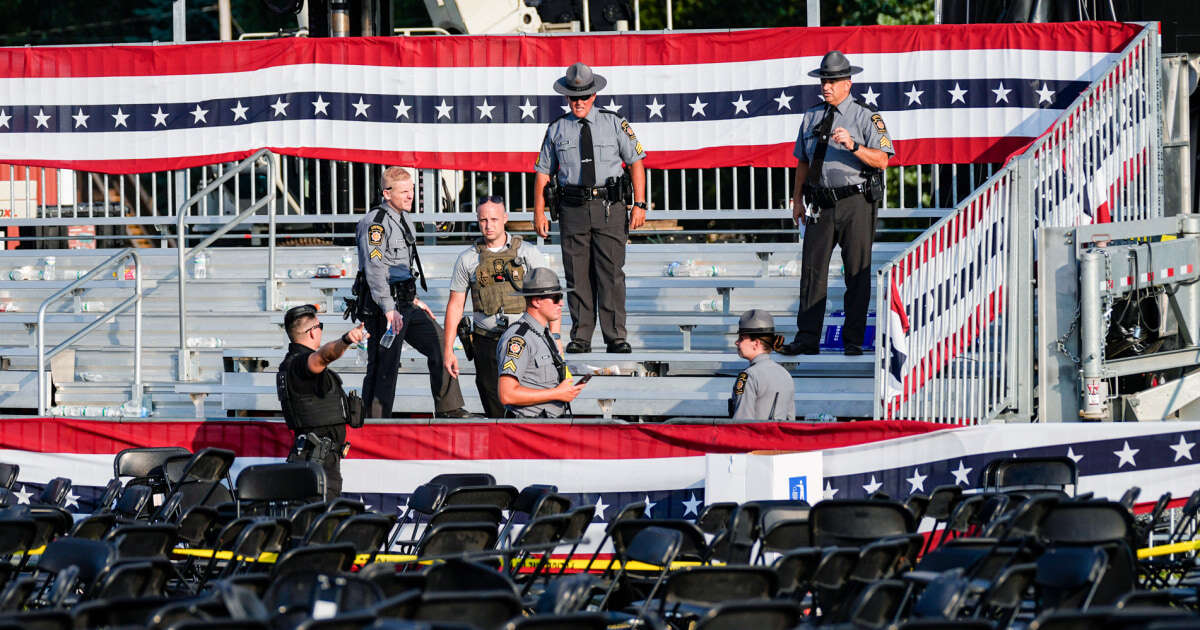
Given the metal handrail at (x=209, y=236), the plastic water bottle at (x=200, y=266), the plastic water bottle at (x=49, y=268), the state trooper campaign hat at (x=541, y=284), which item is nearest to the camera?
the state trooper campaign hat at (x=541, y=284)

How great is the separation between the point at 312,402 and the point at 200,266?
5.48 m

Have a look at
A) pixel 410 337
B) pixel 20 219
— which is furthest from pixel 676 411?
pixel 20 219

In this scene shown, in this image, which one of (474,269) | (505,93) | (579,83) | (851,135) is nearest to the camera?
(474,269)

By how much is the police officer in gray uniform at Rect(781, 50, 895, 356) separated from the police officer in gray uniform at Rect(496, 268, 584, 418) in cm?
220

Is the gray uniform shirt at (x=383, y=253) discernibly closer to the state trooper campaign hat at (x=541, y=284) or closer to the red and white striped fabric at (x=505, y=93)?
the state trooper campaign hat at (x=541, y=284)

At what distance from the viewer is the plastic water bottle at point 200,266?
626 inches

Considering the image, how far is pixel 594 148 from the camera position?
12695mm

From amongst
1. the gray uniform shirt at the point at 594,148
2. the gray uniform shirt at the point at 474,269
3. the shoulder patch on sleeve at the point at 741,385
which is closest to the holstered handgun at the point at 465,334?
the gray uniform shirt at the point at 474,269

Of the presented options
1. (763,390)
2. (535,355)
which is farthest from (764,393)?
(535,355)

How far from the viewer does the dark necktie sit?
41.7 ft

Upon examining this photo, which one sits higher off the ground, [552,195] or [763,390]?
[552,195]

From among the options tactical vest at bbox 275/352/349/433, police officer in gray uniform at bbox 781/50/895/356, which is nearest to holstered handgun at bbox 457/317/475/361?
tactical vest at bbox 275/352/349/433

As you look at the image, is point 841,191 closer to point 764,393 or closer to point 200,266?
point 764,393

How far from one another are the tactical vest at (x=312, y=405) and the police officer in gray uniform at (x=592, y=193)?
94.3 inches
